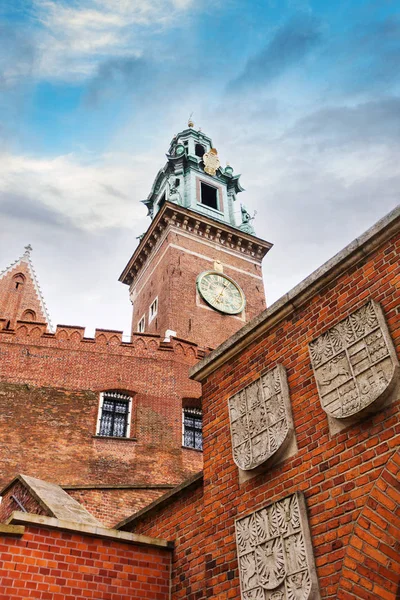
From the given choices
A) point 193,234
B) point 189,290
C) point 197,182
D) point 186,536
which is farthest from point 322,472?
point 197,182

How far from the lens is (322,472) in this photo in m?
5.32

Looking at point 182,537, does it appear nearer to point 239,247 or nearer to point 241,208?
point 239,247

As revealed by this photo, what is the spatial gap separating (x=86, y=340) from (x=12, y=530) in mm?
13080

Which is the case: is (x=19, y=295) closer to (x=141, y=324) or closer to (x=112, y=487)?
(x=141, y=324)

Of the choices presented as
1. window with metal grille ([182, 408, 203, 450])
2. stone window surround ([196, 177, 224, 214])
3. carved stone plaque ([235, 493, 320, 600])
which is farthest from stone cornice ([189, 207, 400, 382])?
stone window surround ([196, 177, 224, 214])

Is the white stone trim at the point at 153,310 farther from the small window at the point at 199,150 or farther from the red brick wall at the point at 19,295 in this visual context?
the small window at the point at 199,150

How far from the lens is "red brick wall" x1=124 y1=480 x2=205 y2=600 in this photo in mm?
6406

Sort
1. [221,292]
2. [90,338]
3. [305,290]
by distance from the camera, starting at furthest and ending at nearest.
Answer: [221,292]
[90,338]
[305,290]

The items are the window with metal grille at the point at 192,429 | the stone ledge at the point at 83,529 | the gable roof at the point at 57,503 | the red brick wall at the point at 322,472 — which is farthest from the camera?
the window with metal grille at the point at 192,429

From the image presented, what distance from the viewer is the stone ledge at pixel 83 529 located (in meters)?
6.04

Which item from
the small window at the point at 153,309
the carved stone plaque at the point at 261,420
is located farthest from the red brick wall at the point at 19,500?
the small window at the point at 153,309

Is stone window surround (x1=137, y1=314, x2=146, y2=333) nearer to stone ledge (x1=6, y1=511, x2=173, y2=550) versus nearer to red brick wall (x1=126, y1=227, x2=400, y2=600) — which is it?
red brick wall (x1=126, y1=227, x2=400, y2=600)

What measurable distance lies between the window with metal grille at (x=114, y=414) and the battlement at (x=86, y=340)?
1.63m

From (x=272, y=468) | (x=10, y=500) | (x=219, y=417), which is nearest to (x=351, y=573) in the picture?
(x=272, y=468)
